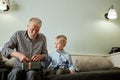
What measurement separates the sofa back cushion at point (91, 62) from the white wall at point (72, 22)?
20cm

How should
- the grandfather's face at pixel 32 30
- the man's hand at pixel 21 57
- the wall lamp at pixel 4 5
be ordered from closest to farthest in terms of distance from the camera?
1. the man's hand at pixel 21 57
2. the grandfather's face at pixel 32 30
3. the wall lamp at pixel 4 5

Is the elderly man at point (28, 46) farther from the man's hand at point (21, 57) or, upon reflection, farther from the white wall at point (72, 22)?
the white wall at point (72, 22)

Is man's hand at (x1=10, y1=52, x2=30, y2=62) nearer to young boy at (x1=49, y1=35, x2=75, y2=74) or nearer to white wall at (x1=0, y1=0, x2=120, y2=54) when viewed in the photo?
young boy at (x1=49, y1=35, x2=75, y2=74)

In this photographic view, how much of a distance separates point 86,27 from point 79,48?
1.19 feet

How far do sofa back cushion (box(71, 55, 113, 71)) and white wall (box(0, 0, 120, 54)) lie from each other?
195 mm

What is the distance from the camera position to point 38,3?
327cm

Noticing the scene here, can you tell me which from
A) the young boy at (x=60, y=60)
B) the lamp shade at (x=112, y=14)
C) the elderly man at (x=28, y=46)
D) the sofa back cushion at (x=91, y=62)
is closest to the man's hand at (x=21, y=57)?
the elderly man at (x=28, y=46)

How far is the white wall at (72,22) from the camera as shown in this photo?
310 cm

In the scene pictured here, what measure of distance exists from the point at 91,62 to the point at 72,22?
714mm

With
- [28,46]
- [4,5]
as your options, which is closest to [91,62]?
[28,46]

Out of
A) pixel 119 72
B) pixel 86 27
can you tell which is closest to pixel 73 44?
pixel 86 27

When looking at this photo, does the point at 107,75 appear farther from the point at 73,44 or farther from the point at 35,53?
the point at 73,44

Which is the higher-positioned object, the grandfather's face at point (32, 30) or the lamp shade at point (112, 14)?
the lamp shade at point (112, 14)

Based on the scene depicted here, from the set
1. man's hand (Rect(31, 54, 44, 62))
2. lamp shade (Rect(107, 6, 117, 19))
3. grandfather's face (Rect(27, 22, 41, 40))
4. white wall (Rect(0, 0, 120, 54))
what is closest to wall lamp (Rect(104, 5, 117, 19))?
lamp shade (Rect(107, 6, 117, 19))
